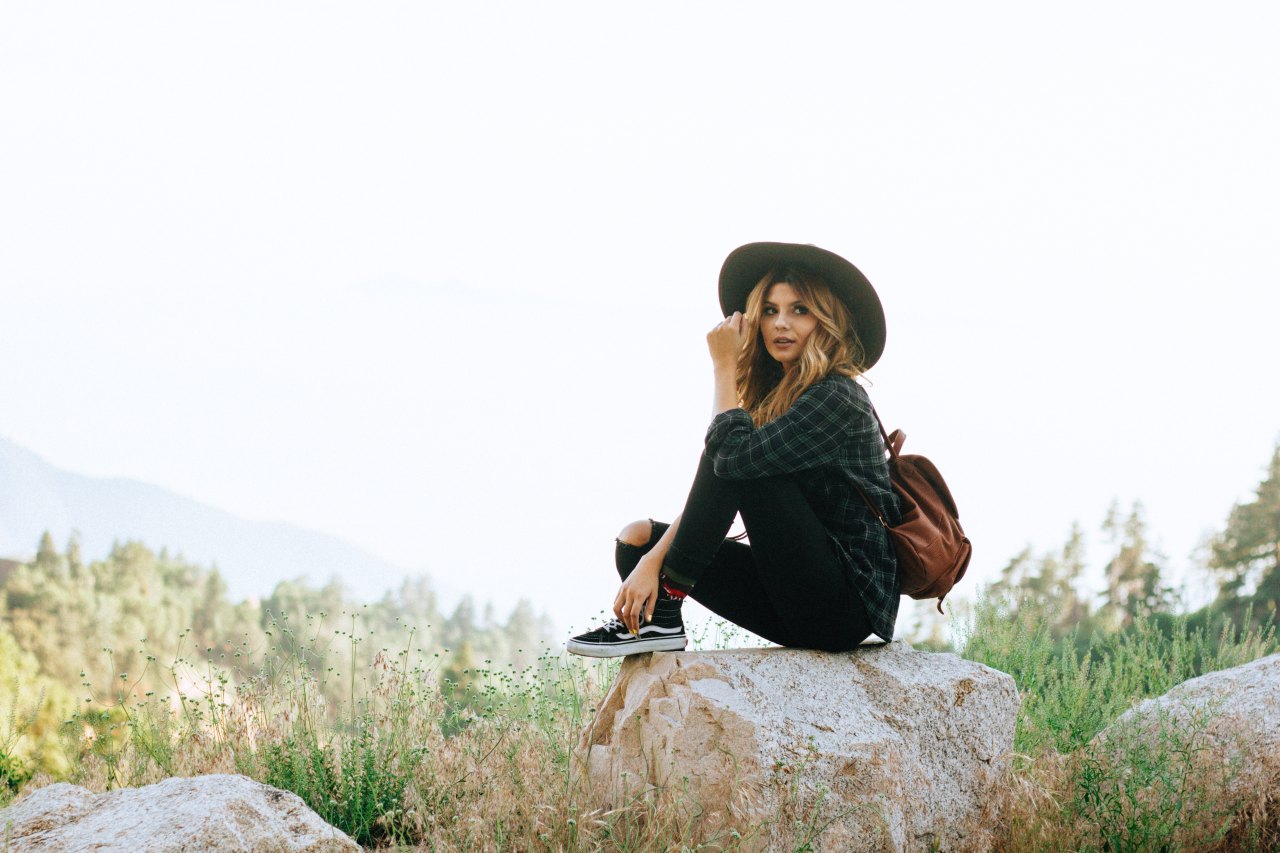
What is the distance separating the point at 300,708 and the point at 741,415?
7.88 ft

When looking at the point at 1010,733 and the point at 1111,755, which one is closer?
the point at 1010,733

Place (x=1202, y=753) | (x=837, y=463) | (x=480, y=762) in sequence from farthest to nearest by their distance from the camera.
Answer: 1. (x=1202, y=753)
2. (x=480, y=762)
3. (x=837, y=463)

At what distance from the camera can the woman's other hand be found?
162 inches

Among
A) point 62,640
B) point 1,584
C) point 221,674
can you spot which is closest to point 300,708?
point 221,674

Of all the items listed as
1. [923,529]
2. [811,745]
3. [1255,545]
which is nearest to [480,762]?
[811,745]

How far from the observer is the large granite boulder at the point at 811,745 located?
3754 millimetres

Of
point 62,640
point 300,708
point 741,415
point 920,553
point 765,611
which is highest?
point 741,415

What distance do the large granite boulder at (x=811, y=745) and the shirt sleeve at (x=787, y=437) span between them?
0.78 m

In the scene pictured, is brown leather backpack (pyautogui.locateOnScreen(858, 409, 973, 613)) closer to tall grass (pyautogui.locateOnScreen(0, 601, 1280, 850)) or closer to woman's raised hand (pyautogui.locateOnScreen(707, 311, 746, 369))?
woman's raised hand (pyautogui.locateOnScreen(707, 311, 746, 369))

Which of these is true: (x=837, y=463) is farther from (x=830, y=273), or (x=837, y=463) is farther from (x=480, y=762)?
(x=480, y=762)

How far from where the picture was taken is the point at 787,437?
3934mm

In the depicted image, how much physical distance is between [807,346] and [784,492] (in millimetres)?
674

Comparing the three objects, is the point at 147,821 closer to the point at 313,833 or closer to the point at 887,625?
the point at 313,833

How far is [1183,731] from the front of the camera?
4805mm
